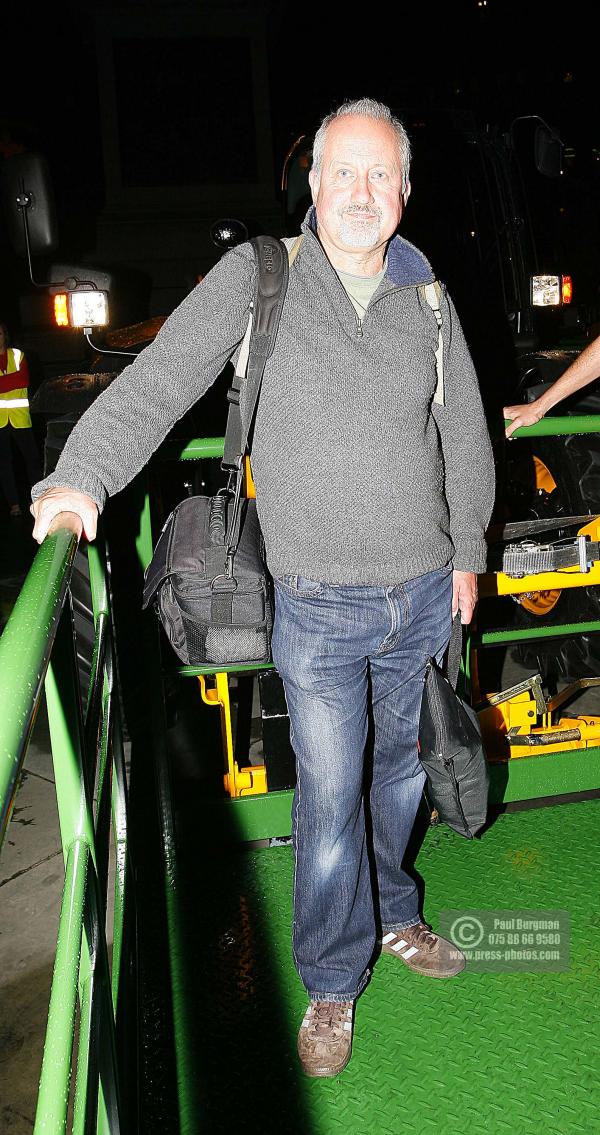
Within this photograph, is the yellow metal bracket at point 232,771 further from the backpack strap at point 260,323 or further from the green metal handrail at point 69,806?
the backpack strap at point 260,323

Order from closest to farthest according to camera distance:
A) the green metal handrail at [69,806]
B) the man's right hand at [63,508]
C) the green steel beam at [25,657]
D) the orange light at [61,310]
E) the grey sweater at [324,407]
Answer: the green steel beam at [25,657]
the green metal handrail at [69,806]
the man's right hand at [63,508]
the grey sweater at [324,407]
the orange light at [61,310]

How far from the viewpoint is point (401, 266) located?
1.85 metres

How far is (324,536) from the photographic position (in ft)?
5.78

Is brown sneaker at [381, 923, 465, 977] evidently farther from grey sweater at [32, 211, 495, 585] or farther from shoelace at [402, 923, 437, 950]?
grey sweater at [32, 211, 495, 585]

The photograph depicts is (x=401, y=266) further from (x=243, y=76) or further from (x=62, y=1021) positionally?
(x=243, y=76)

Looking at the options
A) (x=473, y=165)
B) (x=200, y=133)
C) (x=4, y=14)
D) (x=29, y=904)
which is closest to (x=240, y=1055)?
(x=29, y=904)

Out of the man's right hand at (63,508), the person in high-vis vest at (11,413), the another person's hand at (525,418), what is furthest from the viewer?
the person in high-vis vest at (11,413)

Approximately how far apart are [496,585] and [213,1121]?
161 centimetres

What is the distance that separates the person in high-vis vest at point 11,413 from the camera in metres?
8.12

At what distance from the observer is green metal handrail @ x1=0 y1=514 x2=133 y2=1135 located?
2.59 ft

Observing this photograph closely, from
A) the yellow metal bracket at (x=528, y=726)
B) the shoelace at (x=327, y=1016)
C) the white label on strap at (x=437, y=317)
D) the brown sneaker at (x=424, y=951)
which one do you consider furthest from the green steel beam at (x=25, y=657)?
the yellow metal bracket at (x=528, y=726)

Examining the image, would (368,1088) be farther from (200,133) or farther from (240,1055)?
(200,133)

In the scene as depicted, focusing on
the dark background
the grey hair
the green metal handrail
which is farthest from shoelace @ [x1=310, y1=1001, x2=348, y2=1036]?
the dark background

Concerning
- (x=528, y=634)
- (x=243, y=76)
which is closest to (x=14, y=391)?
(x=528, y=634)
